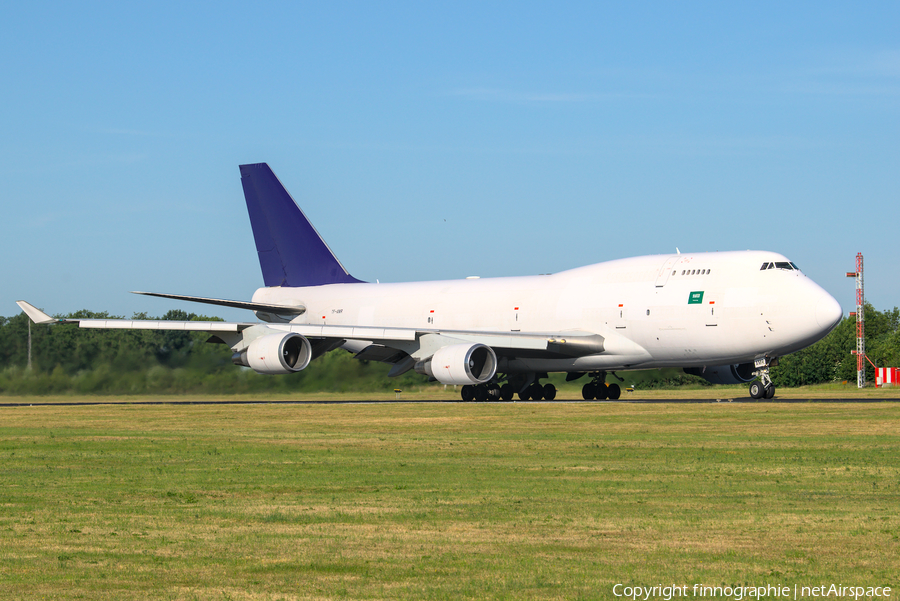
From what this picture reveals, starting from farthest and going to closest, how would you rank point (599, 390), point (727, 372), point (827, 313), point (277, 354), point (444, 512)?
1. point (599, 390)
2. point (727, 372)
3. point (277, 354)
4. point (827, 313)
5. point (444, 512)

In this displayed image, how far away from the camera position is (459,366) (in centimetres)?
3481

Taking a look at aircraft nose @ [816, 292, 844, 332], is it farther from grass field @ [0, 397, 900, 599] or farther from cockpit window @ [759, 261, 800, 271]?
grass field @ [0, 397, 900, 599]

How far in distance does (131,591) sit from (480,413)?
2182 centimetres

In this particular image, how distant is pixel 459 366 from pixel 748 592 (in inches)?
1090

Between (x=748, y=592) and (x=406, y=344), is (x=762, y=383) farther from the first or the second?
(x=748, y=592)

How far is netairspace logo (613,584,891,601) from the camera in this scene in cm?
706

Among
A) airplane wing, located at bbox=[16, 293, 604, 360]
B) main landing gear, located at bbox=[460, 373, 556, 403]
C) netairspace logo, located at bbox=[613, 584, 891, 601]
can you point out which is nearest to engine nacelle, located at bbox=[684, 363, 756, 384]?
airplane wing, located at bbox=[16, 293, 604, 360]

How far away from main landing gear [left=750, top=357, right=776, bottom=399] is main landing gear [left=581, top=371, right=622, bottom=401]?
19.8 ft

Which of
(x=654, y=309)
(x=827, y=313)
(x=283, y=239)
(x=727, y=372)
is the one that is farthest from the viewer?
(x=283, y=239)

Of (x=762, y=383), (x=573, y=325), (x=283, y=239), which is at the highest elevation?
(x=283, y=239)

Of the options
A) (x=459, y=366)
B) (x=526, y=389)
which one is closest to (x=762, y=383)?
(x=526, y=389)

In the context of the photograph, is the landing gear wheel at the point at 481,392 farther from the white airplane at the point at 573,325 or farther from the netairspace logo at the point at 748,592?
the netairspace logo at the point at 748,592

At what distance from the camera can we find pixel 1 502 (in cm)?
1184

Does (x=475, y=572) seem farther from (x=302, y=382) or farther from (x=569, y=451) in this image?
(x=302, y=382)
